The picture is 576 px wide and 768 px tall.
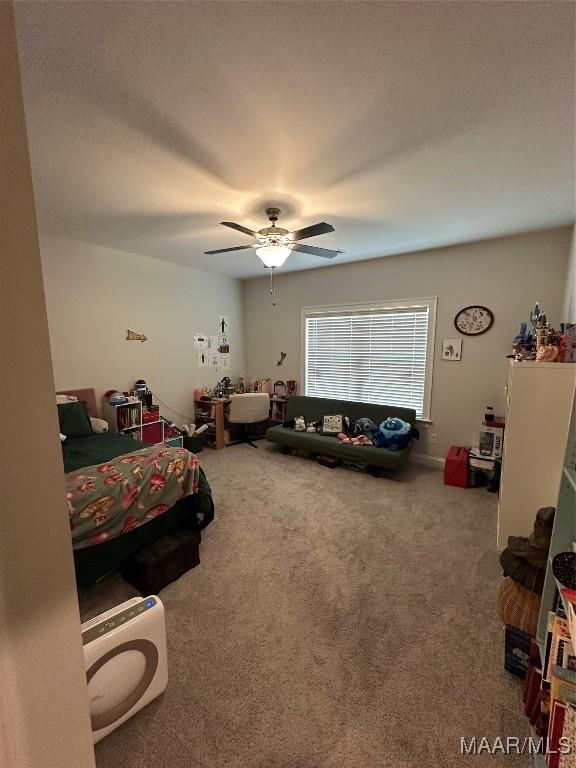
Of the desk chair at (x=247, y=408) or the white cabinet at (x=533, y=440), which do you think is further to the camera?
the desk chair at (x=247, y=408)

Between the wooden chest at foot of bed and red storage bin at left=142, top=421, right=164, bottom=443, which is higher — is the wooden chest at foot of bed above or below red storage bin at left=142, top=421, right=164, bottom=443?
below

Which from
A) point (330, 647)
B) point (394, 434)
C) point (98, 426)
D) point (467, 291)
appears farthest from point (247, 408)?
point (330, 647)

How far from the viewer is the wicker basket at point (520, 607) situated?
138 centimetres

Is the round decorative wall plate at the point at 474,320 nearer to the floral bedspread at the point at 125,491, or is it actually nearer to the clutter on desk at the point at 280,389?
the clutter on desk at the point at 280,389

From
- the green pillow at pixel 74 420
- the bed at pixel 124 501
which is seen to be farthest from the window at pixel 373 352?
the green pillow at pixel 74 420

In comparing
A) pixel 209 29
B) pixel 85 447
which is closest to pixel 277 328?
pixel 85 447

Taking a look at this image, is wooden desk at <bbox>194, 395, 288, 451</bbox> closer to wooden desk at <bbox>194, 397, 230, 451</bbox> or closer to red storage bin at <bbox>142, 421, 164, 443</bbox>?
wooden desk at <bbox>194, 397, 230, 451</bbox>

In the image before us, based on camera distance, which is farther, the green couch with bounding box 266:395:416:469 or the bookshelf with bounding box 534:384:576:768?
→ the green couch with bounding box 266:395:416:469

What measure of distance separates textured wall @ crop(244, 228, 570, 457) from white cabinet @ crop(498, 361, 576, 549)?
4.53 ft

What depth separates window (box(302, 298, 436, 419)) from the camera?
12.9ft

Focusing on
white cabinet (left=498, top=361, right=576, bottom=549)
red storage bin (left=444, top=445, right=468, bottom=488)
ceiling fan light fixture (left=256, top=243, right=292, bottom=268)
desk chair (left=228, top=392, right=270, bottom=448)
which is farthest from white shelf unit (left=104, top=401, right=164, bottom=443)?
white cabinet (left=498, top=361, right=576, bottom=549)

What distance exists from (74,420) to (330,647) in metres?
2.92

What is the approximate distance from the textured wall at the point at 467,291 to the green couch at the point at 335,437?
0.54 meters

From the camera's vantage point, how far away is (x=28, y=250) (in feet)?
1.86
